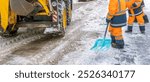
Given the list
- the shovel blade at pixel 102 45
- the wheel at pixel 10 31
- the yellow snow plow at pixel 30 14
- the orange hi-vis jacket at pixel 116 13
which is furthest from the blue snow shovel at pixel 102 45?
the wheel at pixel 10 31

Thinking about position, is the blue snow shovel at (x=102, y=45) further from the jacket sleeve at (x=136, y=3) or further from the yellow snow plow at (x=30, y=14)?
the jacket sleeve at (x=136, y=3)

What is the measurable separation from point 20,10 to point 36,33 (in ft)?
5.64

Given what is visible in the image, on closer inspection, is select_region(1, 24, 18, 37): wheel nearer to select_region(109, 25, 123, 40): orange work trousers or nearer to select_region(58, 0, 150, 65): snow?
select_region(58, 0, 150, 65): snow

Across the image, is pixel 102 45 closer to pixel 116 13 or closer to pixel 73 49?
pixel 73 49

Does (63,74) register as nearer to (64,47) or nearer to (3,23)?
(64,47)

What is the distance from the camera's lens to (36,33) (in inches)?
428

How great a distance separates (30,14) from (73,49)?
1.70 m

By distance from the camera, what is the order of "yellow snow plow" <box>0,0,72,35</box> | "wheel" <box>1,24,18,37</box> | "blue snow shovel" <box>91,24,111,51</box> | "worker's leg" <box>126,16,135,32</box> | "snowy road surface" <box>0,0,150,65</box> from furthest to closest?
1. "worker's leg" <box>126,16,135,32</box>
2. "wheel" <box>1,24,18,37</box>
3. "yellow snow plow" <box>0,0,72,35</box>
4. "blue snow shovel" <box>91,24,111,51</box>
5. "snowy road surface" <box>0,0,150,65</box>

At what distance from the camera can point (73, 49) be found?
8.83 m

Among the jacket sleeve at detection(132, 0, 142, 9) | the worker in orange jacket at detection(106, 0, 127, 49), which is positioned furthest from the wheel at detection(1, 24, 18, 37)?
the jacket sleeve at detection(132, 0, 142, 9)

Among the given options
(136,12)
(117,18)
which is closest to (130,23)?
(136,12)

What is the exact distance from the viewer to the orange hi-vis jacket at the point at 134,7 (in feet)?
33.0

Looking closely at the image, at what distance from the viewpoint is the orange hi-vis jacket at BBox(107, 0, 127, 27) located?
826 centimetres

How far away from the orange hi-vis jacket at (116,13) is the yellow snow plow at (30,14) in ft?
6.01
